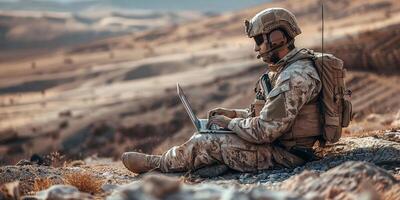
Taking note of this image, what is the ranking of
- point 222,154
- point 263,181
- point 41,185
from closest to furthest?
1. point 41,185
2. point 263,181
3. point 222,154

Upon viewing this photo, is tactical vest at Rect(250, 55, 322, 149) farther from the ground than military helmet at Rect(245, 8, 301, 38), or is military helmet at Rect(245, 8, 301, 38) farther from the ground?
military helmet at Rect(245, 8, 301, 38)

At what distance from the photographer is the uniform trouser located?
7277 millimetres

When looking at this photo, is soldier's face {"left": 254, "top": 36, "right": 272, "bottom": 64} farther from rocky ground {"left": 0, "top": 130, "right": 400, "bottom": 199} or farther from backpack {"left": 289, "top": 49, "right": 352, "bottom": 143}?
rocky ground {"left": 0, "top": 130, "right": 400, "bottom": 199}

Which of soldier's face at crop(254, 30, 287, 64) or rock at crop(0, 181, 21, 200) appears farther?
soldier's face at crop(254, 30, 287, 64)

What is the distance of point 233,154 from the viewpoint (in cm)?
732

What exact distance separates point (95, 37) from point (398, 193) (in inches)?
4135

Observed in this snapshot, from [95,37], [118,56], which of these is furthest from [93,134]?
[95,37]

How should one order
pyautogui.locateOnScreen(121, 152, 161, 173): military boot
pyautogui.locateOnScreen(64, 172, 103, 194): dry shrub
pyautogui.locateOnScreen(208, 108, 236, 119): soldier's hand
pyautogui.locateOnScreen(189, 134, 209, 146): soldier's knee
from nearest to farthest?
1. pyautogui.locateOnScreen(64, 172, 103, 194): dry shrub
2. pyautogui.locateOnScreen(189, 134, 209, 146): soldier's knee
3. pyautogui.locateOnScreen(208, 108, 236, 119): soldier's hand
4. pyautogui.locateOnScreen(121, 152, 161, 173): military boot

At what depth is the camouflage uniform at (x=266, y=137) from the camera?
6.87 m

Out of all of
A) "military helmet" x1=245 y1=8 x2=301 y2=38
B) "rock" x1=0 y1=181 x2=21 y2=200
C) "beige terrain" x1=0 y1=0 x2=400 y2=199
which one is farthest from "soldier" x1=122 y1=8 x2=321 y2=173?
"rock" x1=0 y1=181 x2=21 y2=200

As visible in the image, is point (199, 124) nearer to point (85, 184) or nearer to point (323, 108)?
point (323, 108)

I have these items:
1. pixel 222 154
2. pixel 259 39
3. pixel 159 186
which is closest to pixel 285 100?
pixel 259 39

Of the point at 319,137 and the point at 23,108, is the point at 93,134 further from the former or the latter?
the point at 319,137

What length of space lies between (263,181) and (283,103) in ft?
2.58
